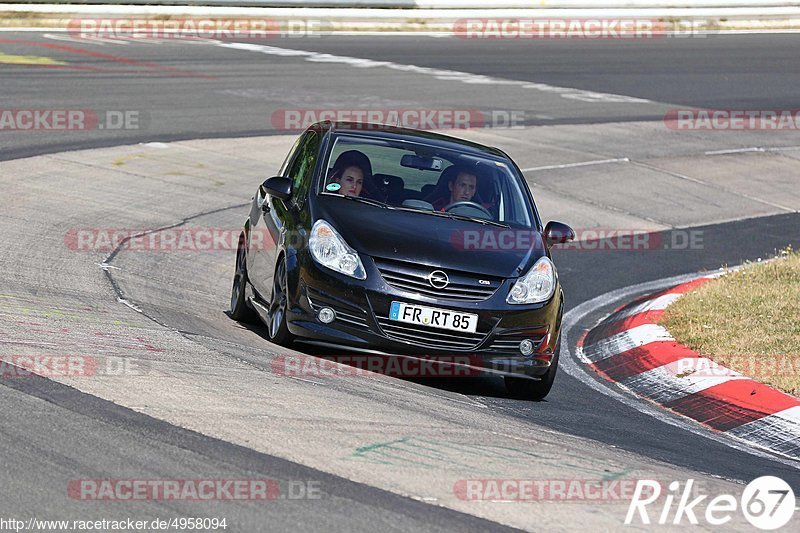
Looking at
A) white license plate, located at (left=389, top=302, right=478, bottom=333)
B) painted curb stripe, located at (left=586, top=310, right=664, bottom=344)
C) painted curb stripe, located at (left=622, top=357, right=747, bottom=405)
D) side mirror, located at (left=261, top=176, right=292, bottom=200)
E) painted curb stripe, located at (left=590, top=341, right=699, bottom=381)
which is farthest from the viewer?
painted curb stripe, located at (left=586, top=310, right=664, bottom=344)

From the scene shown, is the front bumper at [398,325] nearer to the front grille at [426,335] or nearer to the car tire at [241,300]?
the front grille at [426,335]

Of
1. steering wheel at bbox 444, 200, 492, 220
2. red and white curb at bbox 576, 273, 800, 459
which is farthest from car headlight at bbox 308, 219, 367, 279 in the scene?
red and white curb at bbox 576, 273, 800, 459

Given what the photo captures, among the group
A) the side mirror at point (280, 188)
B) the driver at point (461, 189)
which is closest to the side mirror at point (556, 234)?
the driver at point (461, 189)

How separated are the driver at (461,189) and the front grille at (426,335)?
4.37 ft

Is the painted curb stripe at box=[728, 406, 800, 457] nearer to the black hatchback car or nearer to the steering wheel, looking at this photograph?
the black hatchback car

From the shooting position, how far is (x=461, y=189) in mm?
9055

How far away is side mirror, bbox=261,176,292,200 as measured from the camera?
8805mm

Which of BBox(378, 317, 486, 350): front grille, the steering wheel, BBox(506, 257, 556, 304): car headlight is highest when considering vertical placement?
the steering wheel

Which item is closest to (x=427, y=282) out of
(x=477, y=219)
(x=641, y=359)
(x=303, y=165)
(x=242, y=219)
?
(x=477, y=219)

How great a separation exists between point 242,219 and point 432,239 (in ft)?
18.6

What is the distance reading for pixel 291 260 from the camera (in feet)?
27.0

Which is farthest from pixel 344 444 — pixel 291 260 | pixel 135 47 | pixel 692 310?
pixel 135 47

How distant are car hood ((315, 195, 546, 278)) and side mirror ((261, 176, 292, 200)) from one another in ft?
0.96

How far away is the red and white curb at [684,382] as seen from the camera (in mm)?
7891
